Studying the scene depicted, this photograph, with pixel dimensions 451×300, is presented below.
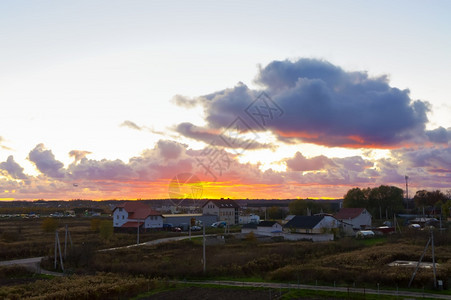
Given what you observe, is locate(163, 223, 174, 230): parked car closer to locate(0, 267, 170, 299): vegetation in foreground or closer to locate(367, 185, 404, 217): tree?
locate(0, 267, 170, 299): vegetation in foreground

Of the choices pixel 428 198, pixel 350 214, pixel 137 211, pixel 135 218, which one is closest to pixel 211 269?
pixel 135 218

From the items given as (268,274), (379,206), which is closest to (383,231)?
(379,206)

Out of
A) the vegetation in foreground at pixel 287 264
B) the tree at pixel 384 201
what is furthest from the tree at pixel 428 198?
the vegetation in foreground at pixel 287 264

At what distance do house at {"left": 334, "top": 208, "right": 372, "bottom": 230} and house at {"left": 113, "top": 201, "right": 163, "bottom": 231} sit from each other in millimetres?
33628

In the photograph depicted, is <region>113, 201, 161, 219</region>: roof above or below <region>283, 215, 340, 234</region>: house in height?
above

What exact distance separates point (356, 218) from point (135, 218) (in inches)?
1575

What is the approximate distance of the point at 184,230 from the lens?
7544 cm

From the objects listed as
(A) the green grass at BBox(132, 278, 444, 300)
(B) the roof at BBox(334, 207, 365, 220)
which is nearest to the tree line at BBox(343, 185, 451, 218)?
(B) the roof at BBox(334, 207, 365, 220)

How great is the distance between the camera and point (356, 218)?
73.5 metres

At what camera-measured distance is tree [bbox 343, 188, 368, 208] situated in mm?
96688

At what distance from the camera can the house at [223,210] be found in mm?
91938

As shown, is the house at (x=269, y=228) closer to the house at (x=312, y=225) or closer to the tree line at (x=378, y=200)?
the house at (x=312, y=225)

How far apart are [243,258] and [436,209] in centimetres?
9340

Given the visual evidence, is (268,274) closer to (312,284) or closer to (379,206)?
(312,284)
